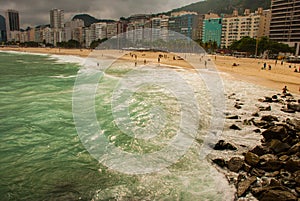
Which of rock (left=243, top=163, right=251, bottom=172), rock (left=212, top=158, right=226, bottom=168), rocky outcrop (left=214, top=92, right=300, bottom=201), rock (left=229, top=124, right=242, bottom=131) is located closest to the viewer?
rocky outcrop (left=214, top=92, right=300, bottom=201)

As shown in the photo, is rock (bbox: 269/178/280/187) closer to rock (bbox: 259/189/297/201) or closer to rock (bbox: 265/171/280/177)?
rock (bbox: 259/189/297/201)

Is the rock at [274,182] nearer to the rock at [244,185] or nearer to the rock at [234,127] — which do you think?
the rock at [244,185]

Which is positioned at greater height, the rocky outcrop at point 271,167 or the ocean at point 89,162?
the rocky outcrop at point 271,167

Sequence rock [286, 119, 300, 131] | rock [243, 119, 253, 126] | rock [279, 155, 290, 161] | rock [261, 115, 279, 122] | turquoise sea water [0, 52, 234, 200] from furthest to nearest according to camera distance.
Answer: rock [261, 115, 279, 122] → rock [243, 119, 253, 126] → rock [286, 119, 300, 131] → rock [279, 155, 290, 161] → turquoise sea water [0, 52, 234, 200]

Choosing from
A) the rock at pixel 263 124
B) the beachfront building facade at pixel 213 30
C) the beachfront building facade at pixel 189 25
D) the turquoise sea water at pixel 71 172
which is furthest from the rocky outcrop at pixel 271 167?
the beachfront building facade at pixel 189 25

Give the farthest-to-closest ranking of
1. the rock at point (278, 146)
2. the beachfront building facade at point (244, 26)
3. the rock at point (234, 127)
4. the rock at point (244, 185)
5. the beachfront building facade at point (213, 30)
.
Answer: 1. the beachfront building facade at point (213, 30)
2. the beachfront building facade at point (244, 26)
3. the rock at point (234, 127)
4. the rock at point (278, 146)
5. the rock at point (244, 185)

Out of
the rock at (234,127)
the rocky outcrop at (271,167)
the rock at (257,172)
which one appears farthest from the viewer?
the rock at (234,127)

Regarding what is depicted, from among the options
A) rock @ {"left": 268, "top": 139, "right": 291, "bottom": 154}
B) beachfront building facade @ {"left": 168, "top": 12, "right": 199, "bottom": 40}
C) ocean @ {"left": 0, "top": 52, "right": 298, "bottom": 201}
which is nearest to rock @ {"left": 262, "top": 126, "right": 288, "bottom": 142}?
ocean @ {"left": 0, "top": 52, "right": 298, "bottom": 201}

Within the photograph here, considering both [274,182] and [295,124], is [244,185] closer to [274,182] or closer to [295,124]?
[274,182]

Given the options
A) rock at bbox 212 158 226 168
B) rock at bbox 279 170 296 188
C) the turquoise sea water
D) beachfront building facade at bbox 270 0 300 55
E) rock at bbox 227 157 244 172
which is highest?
beachfront building facade at bbox 270 0 300 55
